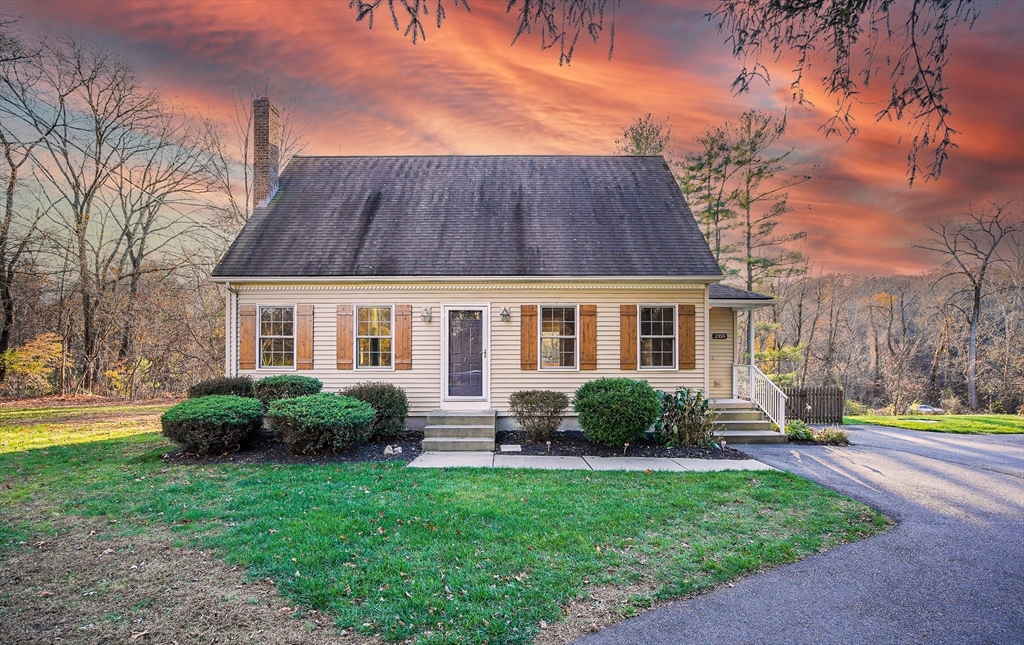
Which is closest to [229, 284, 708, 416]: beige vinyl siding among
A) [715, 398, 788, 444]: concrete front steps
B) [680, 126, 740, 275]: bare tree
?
[715, 398, 788, 444]: concrete front steps

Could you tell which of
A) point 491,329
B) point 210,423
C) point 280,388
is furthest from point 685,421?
point 210,423

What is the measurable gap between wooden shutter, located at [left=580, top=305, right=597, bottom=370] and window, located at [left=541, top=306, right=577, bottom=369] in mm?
168

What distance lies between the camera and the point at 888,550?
4914 millimetres

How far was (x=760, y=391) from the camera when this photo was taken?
11617mm

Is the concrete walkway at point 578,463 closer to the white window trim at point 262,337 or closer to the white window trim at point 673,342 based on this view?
the white window trim at point 673,342

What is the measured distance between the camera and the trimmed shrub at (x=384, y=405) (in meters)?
9.77

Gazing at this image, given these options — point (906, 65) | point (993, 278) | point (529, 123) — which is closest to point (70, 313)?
point (529, 123)

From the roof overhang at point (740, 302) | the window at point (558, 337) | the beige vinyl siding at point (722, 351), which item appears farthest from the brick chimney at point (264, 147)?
the beige vinyl siding at point (722, 351)

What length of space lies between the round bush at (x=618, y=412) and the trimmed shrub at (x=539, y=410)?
1.87 feet

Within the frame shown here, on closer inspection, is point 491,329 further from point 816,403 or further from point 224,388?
point 816,403

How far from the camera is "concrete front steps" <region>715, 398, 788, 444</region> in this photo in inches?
416

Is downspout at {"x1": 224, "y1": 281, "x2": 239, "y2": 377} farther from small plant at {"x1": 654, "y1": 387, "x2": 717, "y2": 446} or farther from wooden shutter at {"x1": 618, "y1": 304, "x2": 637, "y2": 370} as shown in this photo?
small plant at {"x1": 654, "y1": 387, "x2": 717, "y2": 446}

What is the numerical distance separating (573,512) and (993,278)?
2932cm

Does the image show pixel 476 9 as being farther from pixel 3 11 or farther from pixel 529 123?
pixel 3 11
